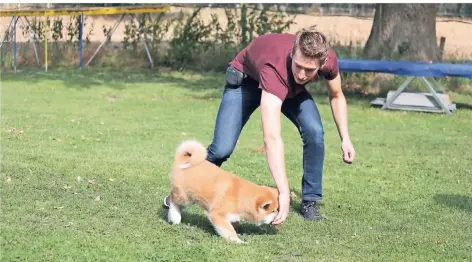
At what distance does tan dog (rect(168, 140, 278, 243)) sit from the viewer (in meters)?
5.16

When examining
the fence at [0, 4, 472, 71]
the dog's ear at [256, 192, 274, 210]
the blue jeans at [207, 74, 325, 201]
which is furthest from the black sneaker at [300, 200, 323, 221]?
the fence at [0, 4, 472, 71]

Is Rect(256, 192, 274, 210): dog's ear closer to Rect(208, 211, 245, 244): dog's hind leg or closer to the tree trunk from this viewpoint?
Rect(208, 211, 245, 244): dog's hind leg

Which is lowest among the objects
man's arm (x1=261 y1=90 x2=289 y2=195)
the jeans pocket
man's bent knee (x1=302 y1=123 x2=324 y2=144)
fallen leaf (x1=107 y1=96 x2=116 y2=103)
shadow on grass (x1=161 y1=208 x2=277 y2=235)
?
fallen leaf (x1=107 y1=96 x2=116 y2=103)

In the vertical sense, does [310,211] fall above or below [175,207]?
below

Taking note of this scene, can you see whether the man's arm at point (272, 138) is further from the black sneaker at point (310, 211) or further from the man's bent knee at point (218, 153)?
the black sneaker at point (310, 211)

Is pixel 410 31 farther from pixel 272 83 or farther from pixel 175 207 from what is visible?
pixel 272 83

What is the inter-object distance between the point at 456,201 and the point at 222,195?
103 inches

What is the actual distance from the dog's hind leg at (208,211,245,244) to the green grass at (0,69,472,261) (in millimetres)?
74

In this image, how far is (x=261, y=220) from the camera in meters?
5.18

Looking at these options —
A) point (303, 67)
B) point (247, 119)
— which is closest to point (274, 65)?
point (303, 67)

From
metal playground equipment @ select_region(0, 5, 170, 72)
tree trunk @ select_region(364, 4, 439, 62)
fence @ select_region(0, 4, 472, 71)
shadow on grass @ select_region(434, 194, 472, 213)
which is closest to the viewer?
shadow on grass @ select_region(434, 194, 472, 213)

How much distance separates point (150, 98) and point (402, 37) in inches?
203

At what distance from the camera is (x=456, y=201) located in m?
6.86

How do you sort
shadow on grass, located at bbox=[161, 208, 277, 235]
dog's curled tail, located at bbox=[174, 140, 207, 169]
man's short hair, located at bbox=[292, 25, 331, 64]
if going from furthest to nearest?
shadow on grass, located at bbox=[161, 208, 277, 235] → dog's curled tail, located at bbox=[174, 140, 207, 169] → man's short hair, located at bbox=[292, 25, 331, 64]
